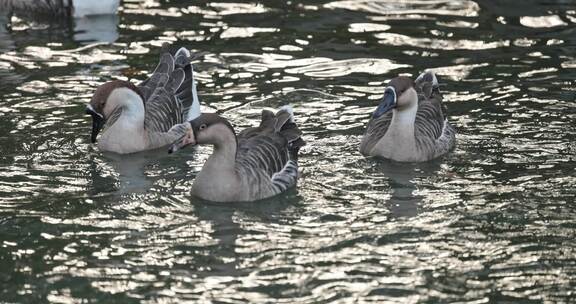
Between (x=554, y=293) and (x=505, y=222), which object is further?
(x=505, y=222)

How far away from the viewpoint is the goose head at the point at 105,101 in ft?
43.7

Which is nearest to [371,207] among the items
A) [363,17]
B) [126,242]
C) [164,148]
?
[126,242]

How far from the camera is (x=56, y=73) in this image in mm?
16250

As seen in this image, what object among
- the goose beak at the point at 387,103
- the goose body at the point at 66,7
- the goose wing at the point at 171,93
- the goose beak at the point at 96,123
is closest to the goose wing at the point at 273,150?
the goose beak at the point at 387,103

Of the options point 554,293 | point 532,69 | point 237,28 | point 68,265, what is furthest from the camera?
point 237,28

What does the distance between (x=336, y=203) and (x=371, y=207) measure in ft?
1.13

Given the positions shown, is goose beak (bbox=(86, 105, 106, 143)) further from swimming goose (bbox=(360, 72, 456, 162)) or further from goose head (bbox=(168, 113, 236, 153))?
swimming goose (bbox=(360, 72, 456, 162))

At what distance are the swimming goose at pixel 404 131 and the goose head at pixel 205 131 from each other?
2.10 metres

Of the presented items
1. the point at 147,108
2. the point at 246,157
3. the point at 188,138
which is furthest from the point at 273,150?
the point at 147,108

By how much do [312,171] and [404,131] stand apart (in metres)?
1.21

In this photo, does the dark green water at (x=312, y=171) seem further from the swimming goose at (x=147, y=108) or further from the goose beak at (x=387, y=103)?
the goose beak at (x=387, y=103)

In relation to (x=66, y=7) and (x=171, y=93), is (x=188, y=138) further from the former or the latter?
(x=66, y=7)

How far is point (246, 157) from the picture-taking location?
12.3 m

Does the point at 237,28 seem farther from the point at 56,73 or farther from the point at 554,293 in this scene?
the point at 554,293
